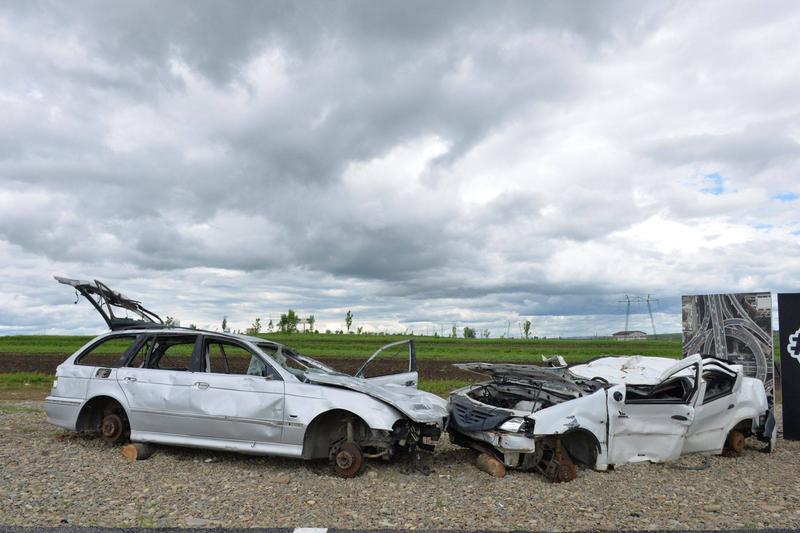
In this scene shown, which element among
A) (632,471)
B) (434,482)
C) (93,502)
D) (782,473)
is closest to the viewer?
(93,502)

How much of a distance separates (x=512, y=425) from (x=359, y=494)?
2.16m

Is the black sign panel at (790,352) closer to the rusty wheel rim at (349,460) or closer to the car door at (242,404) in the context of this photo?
the rusty wheel rim at (349,460)

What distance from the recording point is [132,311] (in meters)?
9.89

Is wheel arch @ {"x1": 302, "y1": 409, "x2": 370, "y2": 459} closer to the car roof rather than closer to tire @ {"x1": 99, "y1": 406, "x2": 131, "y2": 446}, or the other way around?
the car roof

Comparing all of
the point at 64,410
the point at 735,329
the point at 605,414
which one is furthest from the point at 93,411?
the point at 735,329

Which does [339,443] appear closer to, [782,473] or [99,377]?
[99,377]

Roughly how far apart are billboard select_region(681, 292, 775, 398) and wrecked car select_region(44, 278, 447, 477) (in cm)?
842

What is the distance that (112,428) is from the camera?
8469mm

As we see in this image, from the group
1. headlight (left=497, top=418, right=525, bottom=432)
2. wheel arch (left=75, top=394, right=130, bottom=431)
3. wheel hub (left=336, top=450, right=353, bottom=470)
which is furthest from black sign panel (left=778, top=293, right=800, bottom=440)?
wheel arch (left=75, top=394, right=130, bottom=431)

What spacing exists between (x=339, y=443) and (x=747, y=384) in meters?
7.05

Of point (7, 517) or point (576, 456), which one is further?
point (576, 456)

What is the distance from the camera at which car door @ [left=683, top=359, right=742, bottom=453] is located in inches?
364

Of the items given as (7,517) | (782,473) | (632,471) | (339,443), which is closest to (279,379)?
(339,443)

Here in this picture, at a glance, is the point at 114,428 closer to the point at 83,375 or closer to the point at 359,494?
the point at 83,375
